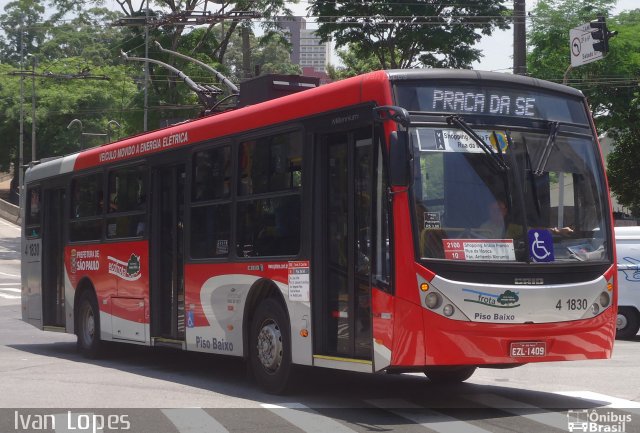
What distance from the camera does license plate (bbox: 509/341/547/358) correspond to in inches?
388

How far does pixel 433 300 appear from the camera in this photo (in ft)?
31.6

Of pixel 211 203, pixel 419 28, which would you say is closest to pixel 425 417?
pixel 211 203

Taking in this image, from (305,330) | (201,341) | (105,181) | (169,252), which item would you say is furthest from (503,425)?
(105,181)

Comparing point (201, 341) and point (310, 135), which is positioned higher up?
point (310, 135)

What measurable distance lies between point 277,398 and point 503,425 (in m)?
2.74

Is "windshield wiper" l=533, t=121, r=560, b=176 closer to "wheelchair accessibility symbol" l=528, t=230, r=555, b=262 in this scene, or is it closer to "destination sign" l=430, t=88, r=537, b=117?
"destination sign" l=430, t=88, r=537, b=117

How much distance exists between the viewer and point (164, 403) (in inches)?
436

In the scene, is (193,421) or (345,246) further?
(345,246)

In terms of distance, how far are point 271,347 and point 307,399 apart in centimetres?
72

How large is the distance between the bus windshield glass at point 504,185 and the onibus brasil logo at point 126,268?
6138 mm

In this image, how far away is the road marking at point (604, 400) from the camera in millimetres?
10665

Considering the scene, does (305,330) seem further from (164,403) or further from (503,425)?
(503,425)

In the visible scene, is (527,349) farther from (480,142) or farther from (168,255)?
(168,255)

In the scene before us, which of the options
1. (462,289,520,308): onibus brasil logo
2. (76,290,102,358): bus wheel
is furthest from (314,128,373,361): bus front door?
(76,290,102,358): bus wheel
